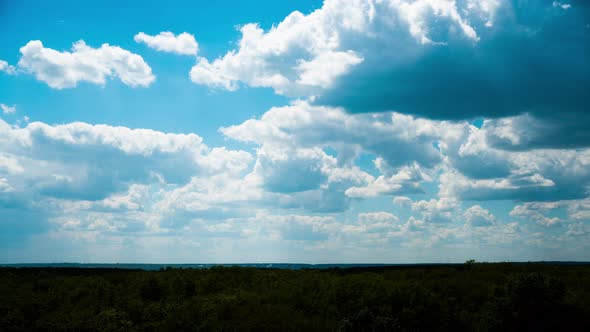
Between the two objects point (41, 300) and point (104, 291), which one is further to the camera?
point (104, 291)

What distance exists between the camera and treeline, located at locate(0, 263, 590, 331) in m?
27.8

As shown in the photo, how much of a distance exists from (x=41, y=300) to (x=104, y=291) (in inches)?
181

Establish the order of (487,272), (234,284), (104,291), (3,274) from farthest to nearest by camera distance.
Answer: (3,274), (487,272), (234,284), (104,291)

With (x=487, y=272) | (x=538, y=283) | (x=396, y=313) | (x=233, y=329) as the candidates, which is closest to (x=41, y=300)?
(x=233, y=329)

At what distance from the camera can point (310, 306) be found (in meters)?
33.1

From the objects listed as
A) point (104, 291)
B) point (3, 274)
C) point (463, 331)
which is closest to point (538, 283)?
point (463, 331)

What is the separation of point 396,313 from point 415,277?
20.4 m

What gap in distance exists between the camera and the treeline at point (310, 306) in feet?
91.4

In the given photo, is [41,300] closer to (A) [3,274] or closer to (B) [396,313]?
(A) [3,274]

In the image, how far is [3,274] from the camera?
51.4m

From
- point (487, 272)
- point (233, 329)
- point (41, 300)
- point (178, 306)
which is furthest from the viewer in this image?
point (487, 272)

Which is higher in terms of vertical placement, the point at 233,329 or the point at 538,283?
the point at 538,283

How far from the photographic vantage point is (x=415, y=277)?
155 feet

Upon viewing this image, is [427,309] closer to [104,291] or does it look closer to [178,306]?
[178,306]
